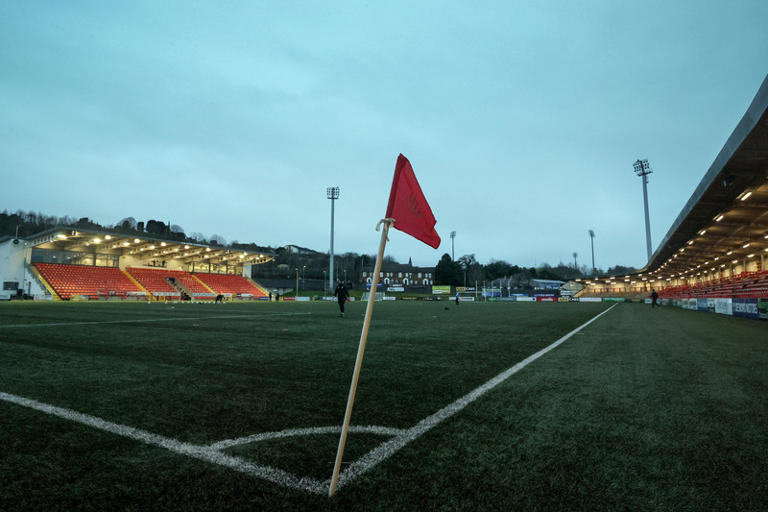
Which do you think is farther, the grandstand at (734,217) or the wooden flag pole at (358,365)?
the grandstand at (734,217)

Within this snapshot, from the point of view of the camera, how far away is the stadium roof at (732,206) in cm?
879

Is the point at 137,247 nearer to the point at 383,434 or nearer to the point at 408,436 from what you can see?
the point at 383,434

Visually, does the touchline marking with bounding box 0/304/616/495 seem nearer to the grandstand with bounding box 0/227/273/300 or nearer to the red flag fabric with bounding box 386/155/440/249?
the red flag fabric with bounding box 386/155/440/249

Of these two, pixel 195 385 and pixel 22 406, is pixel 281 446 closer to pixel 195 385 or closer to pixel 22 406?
pixel 195 385

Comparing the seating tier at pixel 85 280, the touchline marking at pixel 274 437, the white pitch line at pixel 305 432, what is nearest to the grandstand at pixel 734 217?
the touchline marking at pixel 274 437

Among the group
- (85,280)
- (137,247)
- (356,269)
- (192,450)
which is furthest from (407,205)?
(356,269)

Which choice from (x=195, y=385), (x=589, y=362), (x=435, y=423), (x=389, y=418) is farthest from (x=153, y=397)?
(x=589, y=362)

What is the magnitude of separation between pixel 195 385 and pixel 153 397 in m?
0.47

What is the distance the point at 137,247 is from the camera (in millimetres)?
41188

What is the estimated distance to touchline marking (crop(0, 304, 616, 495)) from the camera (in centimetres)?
186

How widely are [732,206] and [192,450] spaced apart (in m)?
21.1

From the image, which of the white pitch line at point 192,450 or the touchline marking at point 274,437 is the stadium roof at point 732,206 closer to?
the touchline marking at point 274,437

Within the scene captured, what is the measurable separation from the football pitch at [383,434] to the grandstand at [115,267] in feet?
121

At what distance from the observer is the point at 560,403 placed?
127 inches
